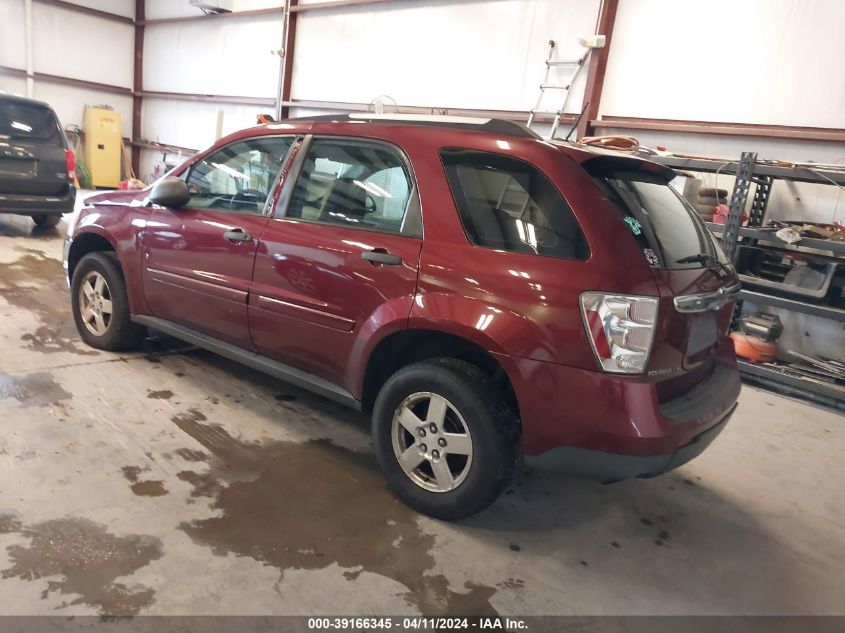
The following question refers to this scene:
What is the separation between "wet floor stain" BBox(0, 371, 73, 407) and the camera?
10.5 ft

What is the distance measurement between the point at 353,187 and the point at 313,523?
4.83 ft

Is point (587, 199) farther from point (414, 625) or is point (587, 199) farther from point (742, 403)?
point (742, 403)

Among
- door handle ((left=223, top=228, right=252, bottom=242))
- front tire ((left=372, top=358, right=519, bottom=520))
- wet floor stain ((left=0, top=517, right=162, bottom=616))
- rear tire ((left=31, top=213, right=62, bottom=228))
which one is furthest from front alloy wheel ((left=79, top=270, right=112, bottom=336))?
rear tire ((left=31, top=213, right=62, bottom=228))

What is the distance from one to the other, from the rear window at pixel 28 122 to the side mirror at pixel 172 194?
15.8 ft

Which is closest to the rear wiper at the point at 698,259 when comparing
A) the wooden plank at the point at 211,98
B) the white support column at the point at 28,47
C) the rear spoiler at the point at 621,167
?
the rear spoiler at the point at 621,167

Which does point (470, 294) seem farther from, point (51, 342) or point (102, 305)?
point (51, 342)

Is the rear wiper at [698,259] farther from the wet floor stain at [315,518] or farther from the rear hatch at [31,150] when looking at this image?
the rear hatch at [31,150]

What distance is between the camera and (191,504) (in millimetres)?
2461

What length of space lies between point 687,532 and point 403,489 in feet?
4.23

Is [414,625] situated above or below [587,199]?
below

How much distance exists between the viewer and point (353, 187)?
282 cm

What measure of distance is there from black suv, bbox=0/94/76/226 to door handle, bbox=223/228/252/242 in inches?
210

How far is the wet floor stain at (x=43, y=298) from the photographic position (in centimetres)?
407

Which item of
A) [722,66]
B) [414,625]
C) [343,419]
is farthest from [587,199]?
[722,66]
